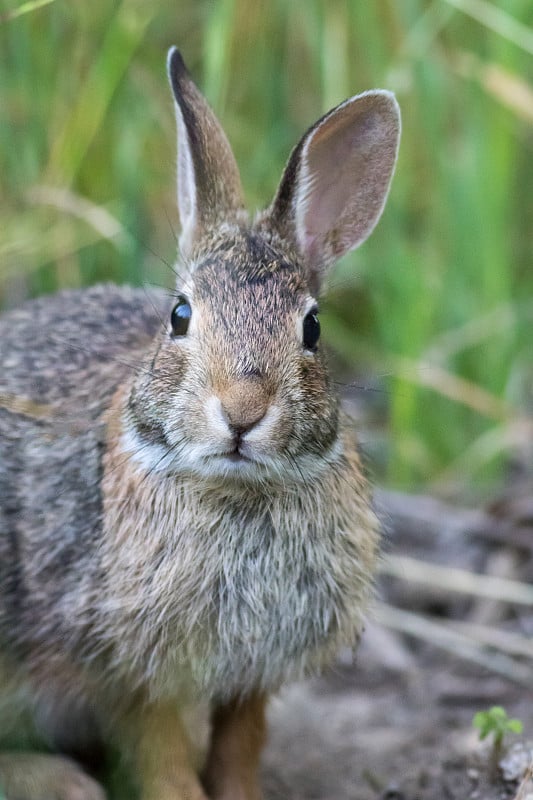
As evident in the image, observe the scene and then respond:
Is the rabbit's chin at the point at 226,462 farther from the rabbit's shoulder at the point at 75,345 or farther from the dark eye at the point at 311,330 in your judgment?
the rabbit's shoulder at the point at 75,345

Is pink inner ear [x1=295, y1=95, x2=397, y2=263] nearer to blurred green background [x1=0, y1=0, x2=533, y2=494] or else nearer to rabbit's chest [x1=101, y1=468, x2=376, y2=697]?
rabbit's chest [x1=101, y1=468, x2=376, y2=697]

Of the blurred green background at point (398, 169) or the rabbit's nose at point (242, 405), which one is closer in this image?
the rabbit's nose at point (242, 405)

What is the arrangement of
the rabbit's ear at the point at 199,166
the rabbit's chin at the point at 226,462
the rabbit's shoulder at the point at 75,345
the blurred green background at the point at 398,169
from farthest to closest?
1. the blurred green background at the point at 398,169
2. the rabbit's shoulder at the point at 75,345
3. the rabbit's ear at the point at 199,166
4. the rabbit's chin at the point at 226,462

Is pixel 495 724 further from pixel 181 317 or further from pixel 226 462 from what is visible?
pixel 181 317

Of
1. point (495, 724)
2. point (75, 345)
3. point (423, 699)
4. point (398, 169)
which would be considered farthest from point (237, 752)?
point (398, 169)

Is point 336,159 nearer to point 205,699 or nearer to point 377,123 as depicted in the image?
point 377,123

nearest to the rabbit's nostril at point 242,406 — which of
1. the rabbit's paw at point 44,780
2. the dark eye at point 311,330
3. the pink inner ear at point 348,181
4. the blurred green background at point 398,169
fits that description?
the dark eye at point 311,330
